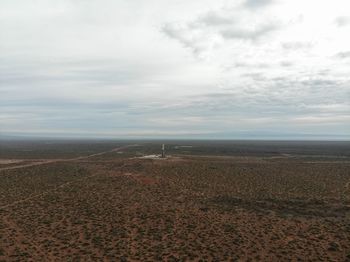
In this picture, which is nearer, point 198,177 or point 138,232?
point 138,232

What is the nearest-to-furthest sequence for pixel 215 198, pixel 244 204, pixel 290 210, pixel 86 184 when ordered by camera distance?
pixel 290 210, pixel 244 204, pixel 215 198, pixel 86 184

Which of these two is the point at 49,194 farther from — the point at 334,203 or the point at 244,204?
the point at 334,203

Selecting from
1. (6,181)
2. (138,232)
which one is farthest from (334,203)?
(6,181)

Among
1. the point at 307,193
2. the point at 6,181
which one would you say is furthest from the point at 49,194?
the point at 307,193

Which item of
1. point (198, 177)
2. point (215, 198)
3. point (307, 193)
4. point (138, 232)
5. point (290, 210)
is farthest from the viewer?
point (198, 177)

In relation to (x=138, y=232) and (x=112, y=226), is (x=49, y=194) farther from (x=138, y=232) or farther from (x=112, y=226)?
(x=138, y=232)

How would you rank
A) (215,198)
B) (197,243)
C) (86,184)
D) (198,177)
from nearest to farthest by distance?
1. (197,243)
2. (215,198)
3. (86,184)
4. (198,177)

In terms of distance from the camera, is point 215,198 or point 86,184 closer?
point 215,198

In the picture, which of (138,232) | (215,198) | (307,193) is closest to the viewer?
(138,232)

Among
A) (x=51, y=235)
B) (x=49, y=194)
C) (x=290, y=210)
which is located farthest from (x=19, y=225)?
(x=290, y=210)
